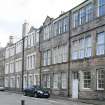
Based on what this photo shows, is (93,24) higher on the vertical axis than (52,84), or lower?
higher

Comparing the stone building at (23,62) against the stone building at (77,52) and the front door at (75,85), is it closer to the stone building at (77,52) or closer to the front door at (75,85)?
the stone building at (77,52)

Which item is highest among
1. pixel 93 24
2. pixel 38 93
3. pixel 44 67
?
pixel 93 24

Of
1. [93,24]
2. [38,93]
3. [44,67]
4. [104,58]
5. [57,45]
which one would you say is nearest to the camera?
[104,58]

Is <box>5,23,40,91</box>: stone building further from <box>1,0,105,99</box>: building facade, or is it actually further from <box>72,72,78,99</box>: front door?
<box>72,72,78,99</box>: front door

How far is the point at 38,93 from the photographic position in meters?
42.9

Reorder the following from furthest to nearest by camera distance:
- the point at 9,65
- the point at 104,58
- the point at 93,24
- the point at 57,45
A: the point at 9,65, the point at 57,45, the point at 93,24, the point at 104,58

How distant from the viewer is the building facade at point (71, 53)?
3700 cm

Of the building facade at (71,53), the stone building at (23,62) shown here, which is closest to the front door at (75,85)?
the building facade at (71,53)

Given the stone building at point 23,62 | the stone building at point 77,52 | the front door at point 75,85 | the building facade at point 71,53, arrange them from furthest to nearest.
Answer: the stone building at point 23,62, the front door at point 75,85, the building facade at point 71,53, the stone building at point 77,52

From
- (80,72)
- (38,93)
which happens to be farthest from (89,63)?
→ (38,93)

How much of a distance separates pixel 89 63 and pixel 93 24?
4161mm

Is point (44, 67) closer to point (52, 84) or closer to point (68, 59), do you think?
point (52, 84)

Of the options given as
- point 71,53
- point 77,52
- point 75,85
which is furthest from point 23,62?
point 75,85

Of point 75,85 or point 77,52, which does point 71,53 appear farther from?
point 75,85
